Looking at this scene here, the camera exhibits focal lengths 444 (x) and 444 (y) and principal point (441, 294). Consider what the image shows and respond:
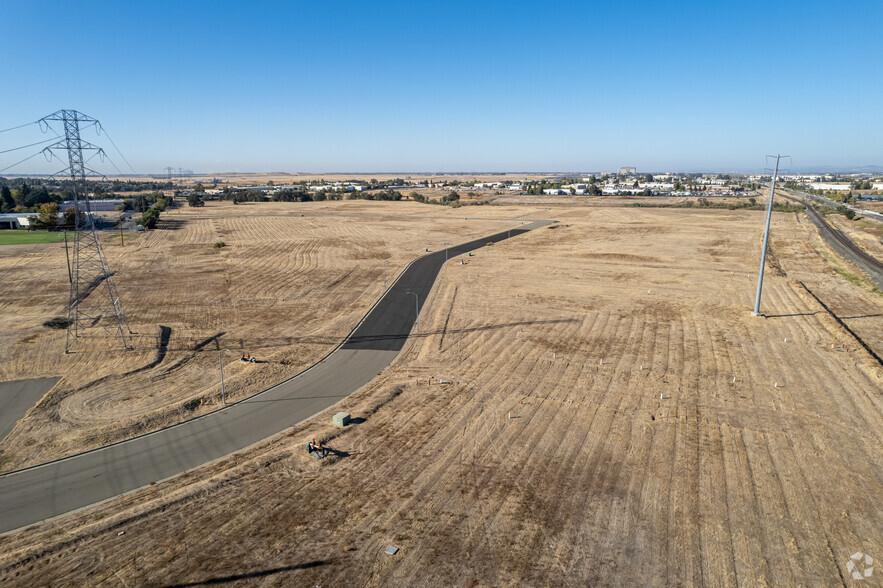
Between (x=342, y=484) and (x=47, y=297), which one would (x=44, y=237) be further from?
(x=342, y=484)

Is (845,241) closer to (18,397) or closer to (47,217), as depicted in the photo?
(18,397)

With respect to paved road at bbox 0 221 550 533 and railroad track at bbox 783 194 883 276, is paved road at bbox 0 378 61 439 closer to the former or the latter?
paved road at bbox 0 221 550 533

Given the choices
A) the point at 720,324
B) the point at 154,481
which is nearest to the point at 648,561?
the point at 154,481

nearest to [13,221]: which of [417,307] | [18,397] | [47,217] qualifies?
[47,217]

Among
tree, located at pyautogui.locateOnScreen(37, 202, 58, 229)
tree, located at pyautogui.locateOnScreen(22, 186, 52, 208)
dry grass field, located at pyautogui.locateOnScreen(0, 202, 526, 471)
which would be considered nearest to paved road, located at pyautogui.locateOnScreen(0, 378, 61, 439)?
dry grass field, located at pyautogui.locateOnScreen(0, 202, 526, 471)

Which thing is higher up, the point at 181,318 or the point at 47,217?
the point at 47,217

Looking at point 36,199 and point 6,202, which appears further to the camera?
point 36,199

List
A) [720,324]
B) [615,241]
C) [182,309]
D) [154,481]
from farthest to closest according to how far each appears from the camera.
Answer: [615,241], [182,309], [720,324], [154,481]
